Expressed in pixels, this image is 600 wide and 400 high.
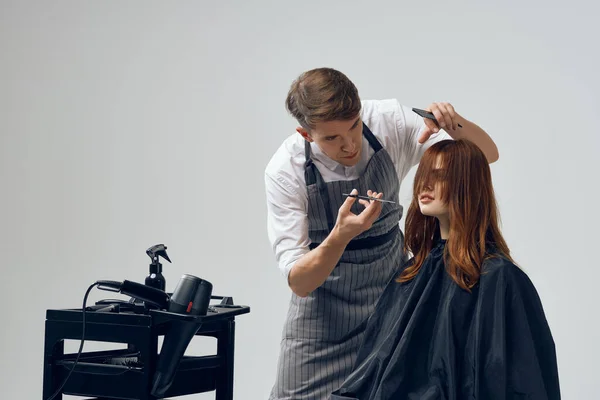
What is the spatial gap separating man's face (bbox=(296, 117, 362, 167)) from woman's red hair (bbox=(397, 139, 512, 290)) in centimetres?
18

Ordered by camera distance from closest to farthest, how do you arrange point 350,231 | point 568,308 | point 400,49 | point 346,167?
1. point 350,231
2. point 346,167
3. point 568,308
4. point 400,49

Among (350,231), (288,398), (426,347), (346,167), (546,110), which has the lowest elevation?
(288,398)

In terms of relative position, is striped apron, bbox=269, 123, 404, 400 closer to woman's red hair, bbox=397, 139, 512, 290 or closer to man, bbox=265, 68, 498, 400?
man, bbox=265, 68, 498, 400

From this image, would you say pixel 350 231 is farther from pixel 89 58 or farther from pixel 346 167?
pixel 89 58

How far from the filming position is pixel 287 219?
78.0 inches

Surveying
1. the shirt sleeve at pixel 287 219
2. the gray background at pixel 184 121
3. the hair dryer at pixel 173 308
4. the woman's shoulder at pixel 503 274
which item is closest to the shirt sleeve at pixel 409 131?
the shirt sleeve at pixel 287 219

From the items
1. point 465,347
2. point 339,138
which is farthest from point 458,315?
point 339,138

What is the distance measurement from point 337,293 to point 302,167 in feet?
1.19

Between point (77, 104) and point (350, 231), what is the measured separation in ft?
7.71

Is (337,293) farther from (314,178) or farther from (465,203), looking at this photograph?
(465,203)

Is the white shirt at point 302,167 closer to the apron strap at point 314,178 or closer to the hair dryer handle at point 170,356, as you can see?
the apron strap at point 314,178

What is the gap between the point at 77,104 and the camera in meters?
3.67

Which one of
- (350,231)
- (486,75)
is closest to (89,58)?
(486,75)

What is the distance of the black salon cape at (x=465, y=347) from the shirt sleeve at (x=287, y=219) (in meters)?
0.32
